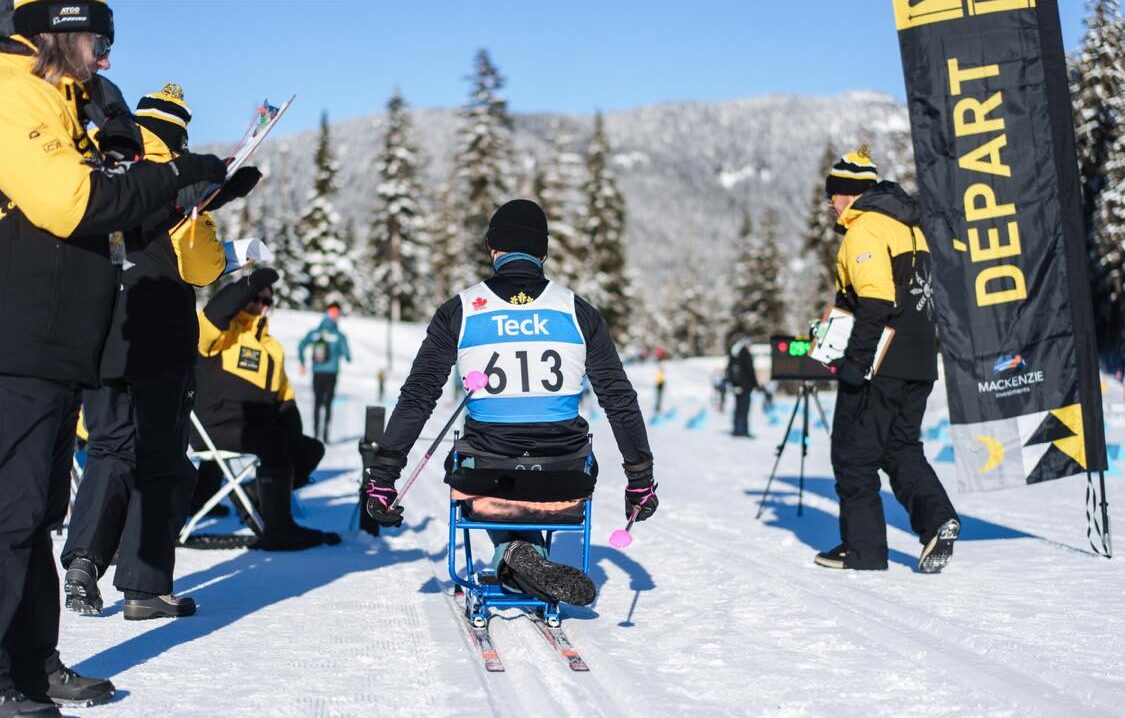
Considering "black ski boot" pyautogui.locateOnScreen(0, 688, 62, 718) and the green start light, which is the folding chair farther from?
the green start light

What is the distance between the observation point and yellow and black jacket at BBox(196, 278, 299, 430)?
6906mm

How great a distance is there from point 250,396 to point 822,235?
54.2 m

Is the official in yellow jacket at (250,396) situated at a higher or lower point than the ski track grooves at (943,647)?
A: higher

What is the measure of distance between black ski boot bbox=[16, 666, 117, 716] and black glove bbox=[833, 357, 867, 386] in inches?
170

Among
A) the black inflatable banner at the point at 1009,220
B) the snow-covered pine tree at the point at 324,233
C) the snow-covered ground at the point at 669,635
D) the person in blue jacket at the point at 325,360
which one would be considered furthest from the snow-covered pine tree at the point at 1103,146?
the snow-covered pine tree at the point at 324,233

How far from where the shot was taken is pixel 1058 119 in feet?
21.2

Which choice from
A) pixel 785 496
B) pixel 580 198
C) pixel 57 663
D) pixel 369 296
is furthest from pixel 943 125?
pixel 369 296

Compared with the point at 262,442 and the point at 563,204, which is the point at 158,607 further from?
the point at 563,204

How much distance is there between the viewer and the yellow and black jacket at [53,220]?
2.86 m

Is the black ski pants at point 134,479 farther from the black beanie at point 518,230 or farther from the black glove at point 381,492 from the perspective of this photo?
the black beanie at point 518,230

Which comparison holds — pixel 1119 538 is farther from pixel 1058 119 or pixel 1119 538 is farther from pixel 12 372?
pixel 12 372

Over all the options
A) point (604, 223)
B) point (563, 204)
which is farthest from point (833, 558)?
point (604, 223)

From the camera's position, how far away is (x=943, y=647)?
4.33 metres

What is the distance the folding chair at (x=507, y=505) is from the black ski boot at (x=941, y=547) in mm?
2410
